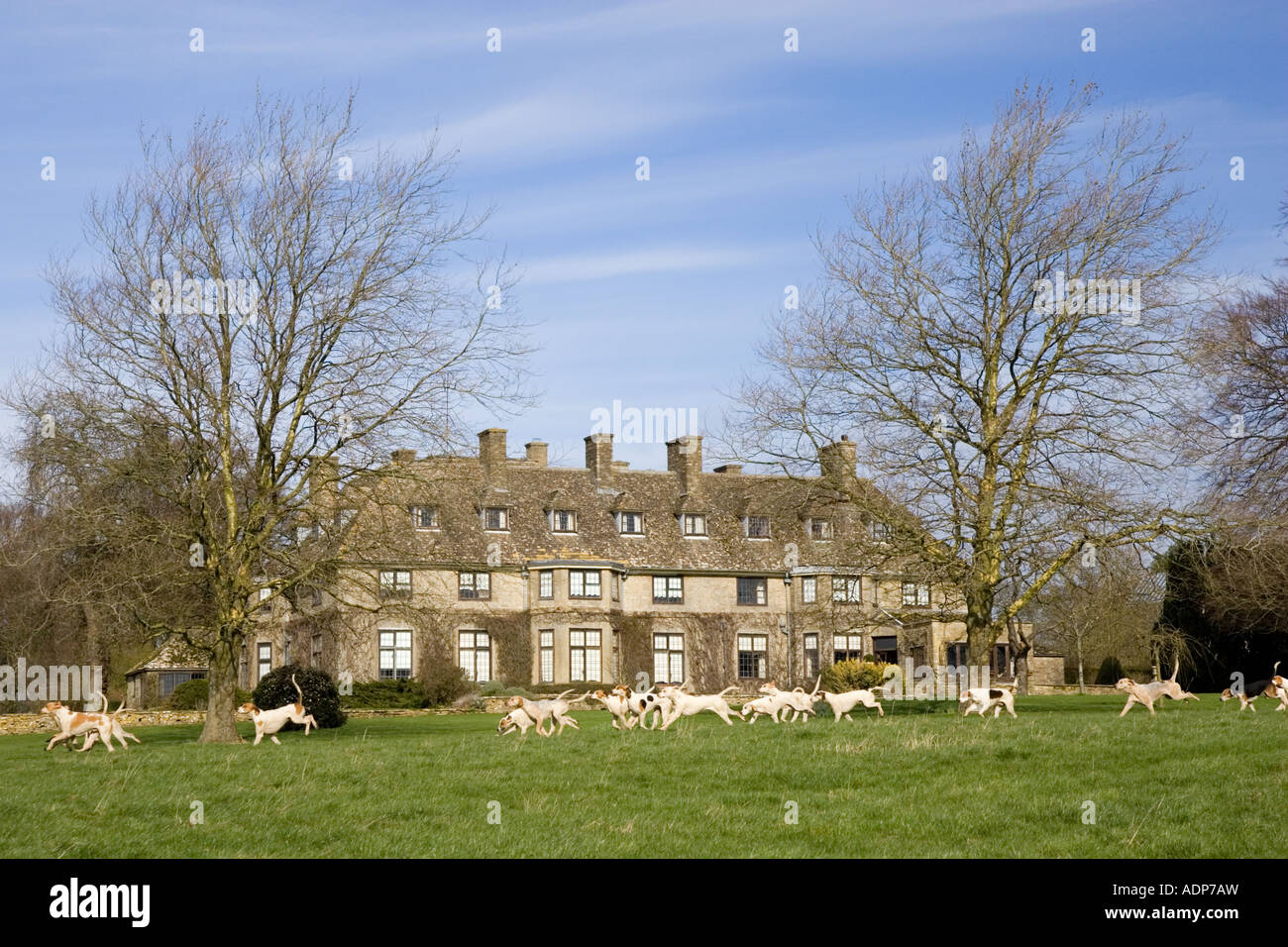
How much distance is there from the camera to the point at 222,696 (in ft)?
97.3

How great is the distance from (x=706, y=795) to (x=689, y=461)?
4902 cm

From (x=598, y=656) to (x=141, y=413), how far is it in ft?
109

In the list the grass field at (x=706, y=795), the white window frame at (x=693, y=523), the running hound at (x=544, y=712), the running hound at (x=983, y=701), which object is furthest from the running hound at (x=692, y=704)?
the white window frame at (x=693, y=523)

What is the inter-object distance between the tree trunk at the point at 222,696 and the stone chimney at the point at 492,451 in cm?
3200

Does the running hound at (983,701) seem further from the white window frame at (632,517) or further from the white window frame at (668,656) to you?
the white window frame at (632,517)

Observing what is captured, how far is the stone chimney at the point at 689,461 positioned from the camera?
65188 millimetres

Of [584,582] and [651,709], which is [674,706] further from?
[584,582]

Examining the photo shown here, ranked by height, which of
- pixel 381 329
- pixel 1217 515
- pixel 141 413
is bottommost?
pixel 1217 515

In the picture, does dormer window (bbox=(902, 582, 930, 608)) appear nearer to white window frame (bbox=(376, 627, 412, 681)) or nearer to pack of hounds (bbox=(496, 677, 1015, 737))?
pack of hounds (bbox=(496, 677, 1015, 737))

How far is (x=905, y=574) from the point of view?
30.8 meters

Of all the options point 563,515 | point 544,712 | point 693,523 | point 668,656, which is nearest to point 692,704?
point 544,712

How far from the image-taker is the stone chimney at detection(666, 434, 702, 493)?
65.2m
